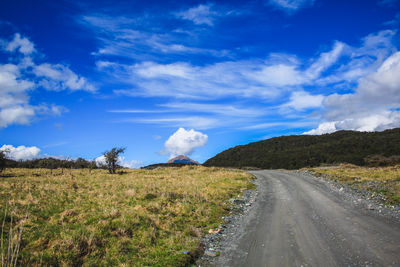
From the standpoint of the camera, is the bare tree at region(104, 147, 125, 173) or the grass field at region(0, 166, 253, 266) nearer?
the grass field at region(0, 166, 253, 266)

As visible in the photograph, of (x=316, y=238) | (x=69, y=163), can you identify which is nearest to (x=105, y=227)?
(x=316, y=238)

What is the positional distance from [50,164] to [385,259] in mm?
53029

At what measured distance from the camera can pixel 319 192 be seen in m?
18.9

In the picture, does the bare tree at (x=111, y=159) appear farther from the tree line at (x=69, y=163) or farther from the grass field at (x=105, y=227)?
the grass field at (x=105, y=227)

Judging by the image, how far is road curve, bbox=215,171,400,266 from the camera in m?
7.30

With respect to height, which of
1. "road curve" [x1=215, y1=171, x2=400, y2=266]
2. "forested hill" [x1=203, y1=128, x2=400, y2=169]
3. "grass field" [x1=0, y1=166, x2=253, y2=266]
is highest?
"forested hill" [x1=203, y1=128, x2=400, y2=169]

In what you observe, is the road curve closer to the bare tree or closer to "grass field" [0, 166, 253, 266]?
"grass field" [0, 166, 253, 266]

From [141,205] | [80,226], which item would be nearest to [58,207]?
[80,226]

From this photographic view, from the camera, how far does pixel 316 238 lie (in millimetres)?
9086

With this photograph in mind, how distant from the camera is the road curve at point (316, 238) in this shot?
23.9 feet

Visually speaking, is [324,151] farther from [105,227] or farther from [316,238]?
[105,227]

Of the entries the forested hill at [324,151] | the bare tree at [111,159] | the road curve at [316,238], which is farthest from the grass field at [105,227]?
the forested hill at [324,151]

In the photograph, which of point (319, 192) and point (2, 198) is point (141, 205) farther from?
point (319, 192)

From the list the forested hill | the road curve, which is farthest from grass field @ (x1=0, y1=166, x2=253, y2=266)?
the forested hill
